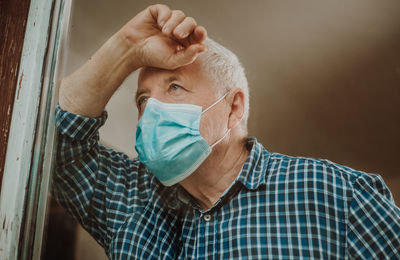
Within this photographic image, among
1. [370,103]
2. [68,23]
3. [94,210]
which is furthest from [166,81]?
[370,103]

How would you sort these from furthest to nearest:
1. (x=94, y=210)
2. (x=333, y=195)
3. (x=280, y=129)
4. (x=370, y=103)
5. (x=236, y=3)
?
(x=280, y=129) < (x=370, y=103) < (x=236, y=3) < (x=94, y=210) < (x=333, y=195)

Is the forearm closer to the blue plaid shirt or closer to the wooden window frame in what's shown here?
the blue plaid shirt

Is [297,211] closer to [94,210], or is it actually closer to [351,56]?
[94,210]

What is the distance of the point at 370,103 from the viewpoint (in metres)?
1.48

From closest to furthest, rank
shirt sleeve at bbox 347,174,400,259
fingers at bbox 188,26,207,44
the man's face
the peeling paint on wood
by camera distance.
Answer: the peeling paint on wood
shirt sleeve at bbox 347,174,400,259
fingers at bbox 188,26,207,44
the man's face

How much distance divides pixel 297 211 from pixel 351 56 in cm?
102

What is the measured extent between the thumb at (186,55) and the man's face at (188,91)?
0.05m

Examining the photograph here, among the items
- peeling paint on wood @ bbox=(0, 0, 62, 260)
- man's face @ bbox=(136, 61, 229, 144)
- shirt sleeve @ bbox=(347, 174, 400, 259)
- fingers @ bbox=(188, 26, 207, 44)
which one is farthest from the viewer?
man's face @ bbox=(136, 61, 229, 144)

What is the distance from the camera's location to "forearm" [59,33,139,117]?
2.94 feet

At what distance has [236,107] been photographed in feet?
3.44

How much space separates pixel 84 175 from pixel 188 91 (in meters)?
0.45

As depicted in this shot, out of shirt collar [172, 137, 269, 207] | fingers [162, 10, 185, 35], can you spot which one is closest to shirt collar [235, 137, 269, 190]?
shirt collar [172, 137, 269, 207]

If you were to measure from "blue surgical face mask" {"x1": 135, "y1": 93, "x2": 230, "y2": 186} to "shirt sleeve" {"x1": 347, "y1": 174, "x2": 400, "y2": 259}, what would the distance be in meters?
0.46

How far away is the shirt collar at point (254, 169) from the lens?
2.84 ft
